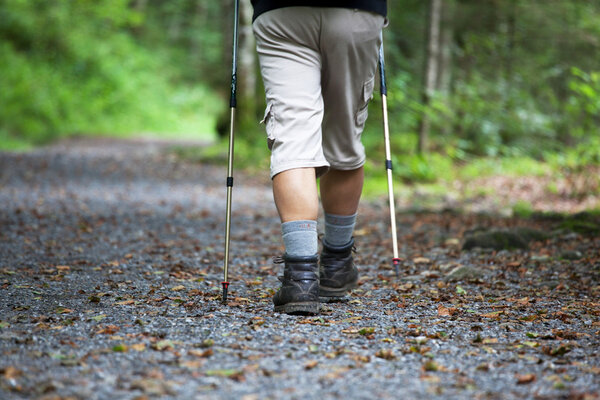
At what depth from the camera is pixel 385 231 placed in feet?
20.0

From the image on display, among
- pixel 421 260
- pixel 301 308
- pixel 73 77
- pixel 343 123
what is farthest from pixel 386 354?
pixel 73 77

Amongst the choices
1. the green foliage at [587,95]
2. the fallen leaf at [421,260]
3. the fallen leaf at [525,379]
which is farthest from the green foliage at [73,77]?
the fallen leaf at [525,379]

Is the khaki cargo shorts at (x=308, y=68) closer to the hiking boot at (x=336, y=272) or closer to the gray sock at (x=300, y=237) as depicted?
the gray sock at (x=300, y=237)

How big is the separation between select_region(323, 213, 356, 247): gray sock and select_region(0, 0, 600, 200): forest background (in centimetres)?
344

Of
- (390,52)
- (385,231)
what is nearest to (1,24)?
(390,52)

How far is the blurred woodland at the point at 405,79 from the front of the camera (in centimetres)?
858

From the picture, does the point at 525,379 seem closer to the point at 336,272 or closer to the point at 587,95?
the point at 336,272

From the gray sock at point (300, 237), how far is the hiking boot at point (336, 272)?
0.42 metres

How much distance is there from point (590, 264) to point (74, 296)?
10.3 feet

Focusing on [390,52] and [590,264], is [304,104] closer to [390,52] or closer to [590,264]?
[590,264]

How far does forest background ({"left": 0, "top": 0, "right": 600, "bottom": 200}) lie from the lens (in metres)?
8.57

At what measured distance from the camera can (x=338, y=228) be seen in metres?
3.36

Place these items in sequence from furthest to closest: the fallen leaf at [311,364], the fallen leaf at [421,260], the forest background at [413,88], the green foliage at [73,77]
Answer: the green foliage at [73,77]
the forest background at [413,88]
the fallen leaf at [421,260]
the fallen leaf at [311,364]

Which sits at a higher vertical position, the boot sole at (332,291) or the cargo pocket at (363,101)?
the cargo pocket at (363,101)
